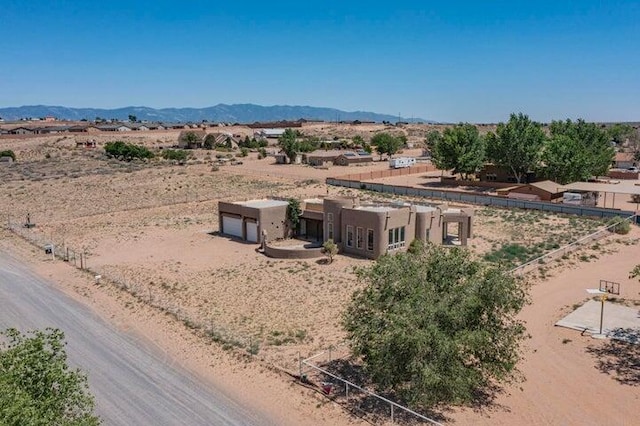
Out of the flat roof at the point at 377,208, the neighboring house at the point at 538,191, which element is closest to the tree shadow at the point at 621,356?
the flat roof at the point at 377,208

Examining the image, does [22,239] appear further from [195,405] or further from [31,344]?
[31,344]

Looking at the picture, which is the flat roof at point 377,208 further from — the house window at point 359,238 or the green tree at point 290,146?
the green tree at point 290,146

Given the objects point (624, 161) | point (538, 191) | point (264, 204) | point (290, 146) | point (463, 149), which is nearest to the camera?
point (264, 204)

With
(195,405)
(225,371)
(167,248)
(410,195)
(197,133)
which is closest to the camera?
(195,405)

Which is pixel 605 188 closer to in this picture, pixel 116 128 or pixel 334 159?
pixel 334 159

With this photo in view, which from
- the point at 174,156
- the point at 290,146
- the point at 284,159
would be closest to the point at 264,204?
the point at 290,146

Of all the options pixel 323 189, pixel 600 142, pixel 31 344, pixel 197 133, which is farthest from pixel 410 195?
pixel 197 133
